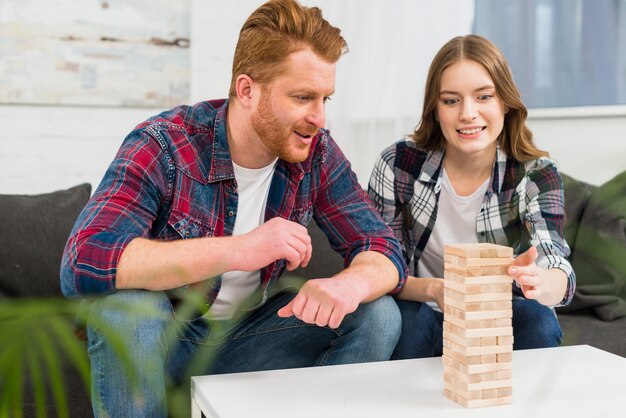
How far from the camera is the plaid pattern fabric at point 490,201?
5.24 ft

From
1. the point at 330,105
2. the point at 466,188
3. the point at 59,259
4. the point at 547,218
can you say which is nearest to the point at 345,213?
the point at 466,188

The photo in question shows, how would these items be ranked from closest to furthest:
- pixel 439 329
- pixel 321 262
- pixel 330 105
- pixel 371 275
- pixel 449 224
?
pixel 371 275 < pixel 439 329 < pixel 449 224 < pixel 321 262 < pixel 330 105

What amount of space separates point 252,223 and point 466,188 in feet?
1.80

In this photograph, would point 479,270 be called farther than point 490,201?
No

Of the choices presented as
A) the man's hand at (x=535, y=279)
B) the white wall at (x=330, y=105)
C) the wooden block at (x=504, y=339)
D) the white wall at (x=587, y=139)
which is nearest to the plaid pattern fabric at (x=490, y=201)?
the man's hand at (x=535, y=279)

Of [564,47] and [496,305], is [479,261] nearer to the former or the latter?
[496,305]

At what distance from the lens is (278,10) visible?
1.49m

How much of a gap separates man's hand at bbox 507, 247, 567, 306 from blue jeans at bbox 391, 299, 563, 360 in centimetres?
14

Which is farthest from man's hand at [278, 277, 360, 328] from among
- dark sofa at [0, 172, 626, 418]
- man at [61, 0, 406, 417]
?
dark sofa at [0, 172, 626, 418]

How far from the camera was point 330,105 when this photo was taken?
360cm

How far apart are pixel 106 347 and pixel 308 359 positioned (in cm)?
48

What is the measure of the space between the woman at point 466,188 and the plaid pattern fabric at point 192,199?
0.16m

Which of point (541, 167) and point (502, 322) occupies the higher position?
point (541, 167)

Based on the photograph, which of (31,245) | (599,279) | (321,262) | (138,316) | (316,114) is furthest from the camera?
(321,262)
